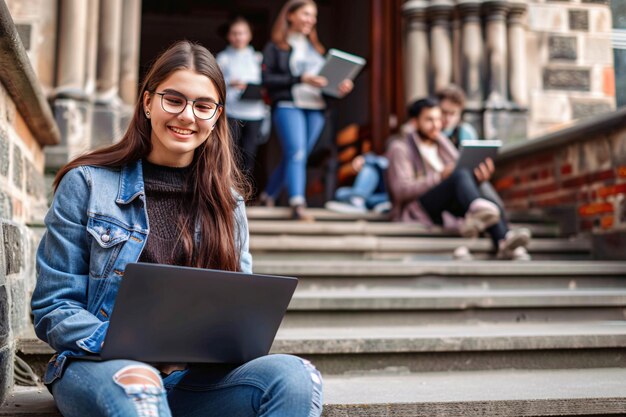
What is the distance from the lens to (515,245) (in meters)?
3.63

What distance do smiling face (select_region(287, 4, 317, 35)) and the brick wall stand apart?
1640mm

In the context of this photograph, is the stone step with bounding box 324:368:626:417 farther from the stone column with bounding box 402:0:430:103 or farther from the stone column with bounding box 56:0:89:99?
the stone column with bounding box 402:0:430:103

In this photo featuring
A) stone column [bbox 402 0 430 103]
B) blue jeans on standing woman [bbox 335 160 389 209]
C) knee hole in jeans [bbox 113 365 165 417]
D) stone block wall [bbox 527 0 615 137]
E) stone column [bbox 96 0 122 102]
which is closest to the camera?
knee hole in jeans [bbox 113 365 165 417]

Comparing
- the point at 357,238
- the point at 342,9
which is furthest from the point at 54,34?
the point at 342,9

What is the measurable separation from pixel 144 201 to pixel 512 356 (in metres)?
1.44

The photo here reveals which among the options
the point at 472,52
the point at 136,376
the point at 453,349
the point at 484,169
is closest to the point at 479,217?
the point at 484,169

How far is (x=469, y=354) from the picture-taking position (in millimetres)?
2391

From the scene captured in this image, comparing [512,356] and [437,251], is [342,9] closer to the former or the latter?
[437,251]

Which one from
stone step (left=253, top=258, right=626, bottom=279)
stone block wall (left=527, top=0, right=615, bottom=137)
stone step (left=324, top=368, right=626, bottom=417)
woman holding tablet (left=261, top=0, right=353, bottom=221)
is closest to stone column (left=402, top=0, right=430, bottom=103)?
Result: stone block wall (left=527, top=0, right=615, bottom=137)

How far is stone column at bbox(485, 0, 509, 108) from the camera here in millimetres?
5152

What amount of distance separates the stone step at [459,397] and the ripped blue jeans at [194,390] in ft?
1.18

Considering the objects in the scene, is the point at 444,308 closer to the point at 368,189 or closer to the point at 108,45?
the point at 368,189

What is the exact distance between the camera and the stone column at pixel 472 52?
5.21 meters

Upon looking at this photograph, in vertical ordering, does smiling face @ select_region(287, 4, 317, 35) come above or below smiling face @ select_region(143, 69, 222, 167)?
above
